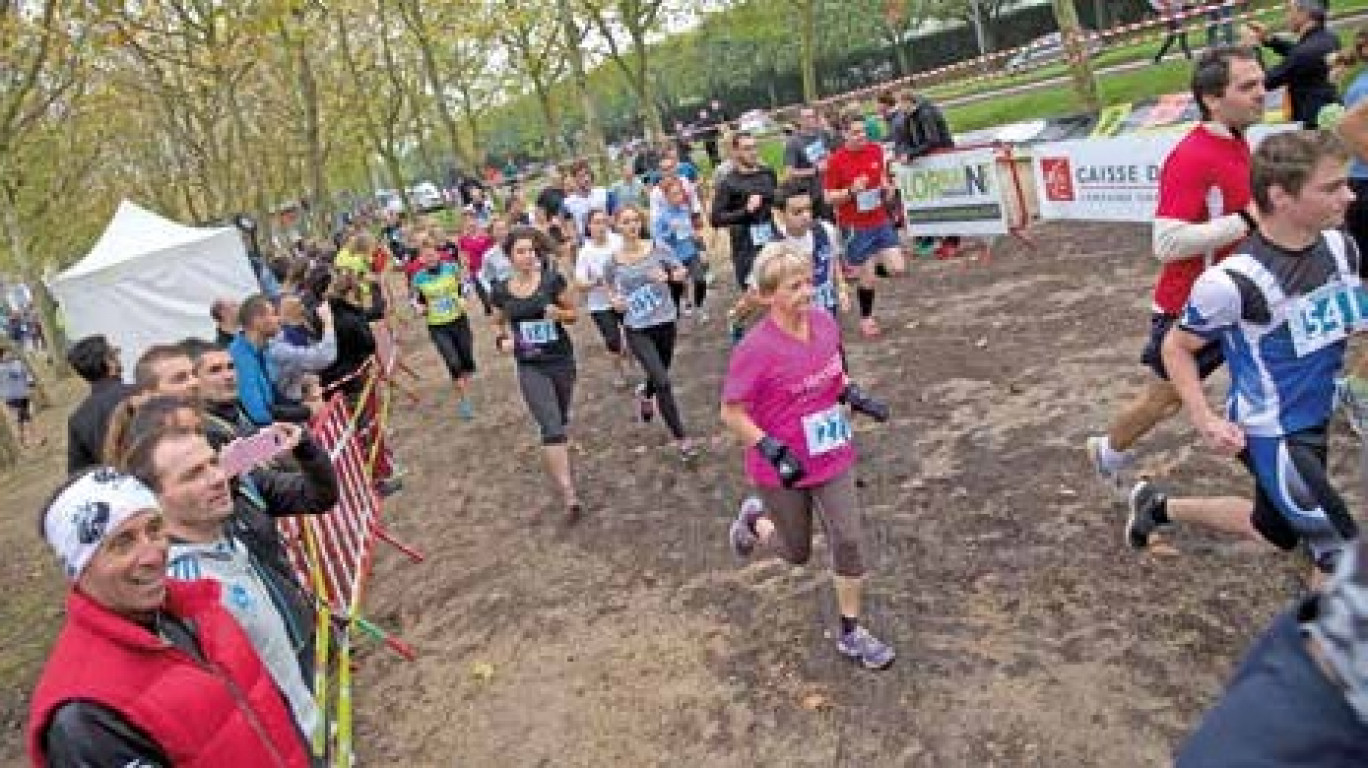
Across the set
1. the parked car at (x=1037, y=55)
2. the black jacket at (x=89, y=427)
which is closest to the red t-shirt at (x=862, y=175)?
the black jacket at (x=89, y=427)

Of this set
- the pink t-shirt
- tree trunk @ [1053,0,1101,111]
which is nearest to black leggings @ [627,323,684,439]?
the pink t-shirt

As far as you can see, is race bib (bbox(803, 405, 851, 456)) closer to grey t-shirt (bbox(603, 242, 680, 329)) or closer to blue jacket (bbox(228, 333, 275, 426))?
grey t-shirt (bbox(603, 242, 680, 329))

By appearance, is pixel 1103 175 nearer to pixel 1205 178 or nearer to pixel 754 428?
pixel 1205 178

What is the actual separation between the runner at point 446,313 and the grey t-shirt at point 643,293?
133 inches

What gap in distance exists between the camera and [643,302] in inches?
324

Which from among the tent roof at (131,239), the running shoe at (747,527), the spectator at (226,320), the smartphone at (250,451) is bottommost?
the running shoe at (747,527)

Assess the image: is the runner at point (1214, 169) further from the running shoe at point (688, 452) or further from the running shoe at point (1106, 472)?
the running shoe at point (688, 452)

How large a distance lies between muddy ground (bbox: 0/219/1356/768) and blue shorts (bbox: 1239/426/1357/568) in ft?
2.10

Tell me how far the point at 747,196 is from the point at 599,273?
1421 mm

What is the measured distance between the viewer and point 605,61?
5875 cm

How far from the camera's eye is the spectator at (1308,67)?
28.4 feet

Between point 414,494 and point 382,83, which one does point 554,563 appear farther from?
point 382,83

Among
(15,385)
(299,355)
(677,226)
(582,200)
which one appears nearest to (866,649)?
(299,355)

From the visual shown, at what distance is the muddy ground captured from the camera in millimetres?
4375
